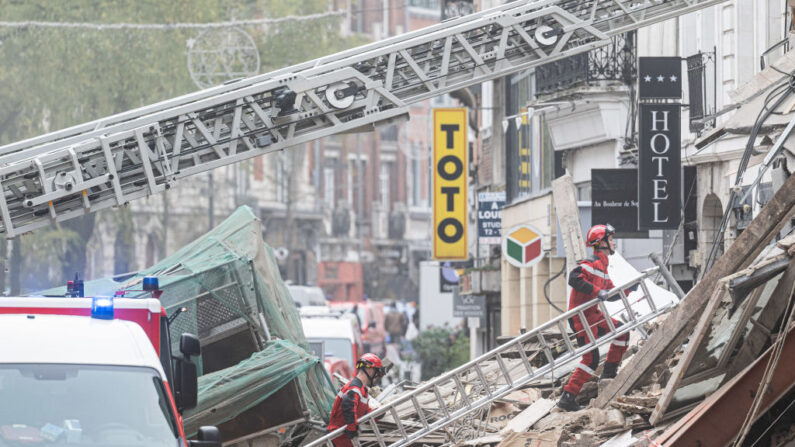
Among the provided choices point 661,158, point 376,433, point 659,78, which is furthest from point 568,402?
point 659,78

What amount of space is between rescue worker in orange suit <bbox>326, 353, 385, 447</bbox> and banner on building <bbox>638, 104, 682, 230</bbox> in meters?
7.59

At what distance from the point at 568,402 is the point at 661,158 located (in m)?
7.01

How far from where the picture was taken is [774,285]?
10.4 metres

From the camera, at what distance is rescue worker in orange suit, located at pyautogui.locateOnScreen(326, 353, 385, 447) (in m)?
12.8

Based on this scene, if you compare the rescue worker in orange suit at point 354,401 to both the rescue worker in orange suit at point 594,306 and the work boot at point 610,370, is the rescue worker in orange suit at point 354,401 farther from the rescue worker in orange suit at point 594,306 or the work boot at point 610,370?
the work boot at point 610,370

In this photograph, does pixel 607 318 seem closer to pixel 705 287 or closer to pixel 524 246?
pixel 705 287

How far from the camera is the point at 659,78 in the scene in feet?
64.7

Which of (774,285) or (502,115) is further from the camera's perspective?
(502,115)

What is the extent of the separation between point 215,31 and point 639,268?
19.6 m

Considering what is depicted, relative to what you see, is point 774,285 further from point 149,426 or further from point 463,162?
point 463,162

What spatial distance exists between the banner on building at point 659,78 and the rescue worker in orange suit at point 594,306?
6.16 m

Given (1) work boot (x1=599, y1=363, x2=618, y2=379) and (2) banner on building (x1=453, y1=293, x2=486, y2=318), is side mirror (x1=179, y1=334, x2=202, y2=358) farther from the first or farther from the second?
(2) banner on building (x1=453, y1=293, x2=486, y2=318)

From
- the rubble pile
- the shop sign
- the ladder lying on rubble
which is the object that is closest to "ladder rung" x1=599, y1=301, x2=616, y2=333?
the ladder lying on rubble

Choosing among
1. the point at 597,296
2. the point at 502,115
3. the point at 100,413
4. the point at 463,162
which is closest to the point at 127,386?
the point at 100,413
